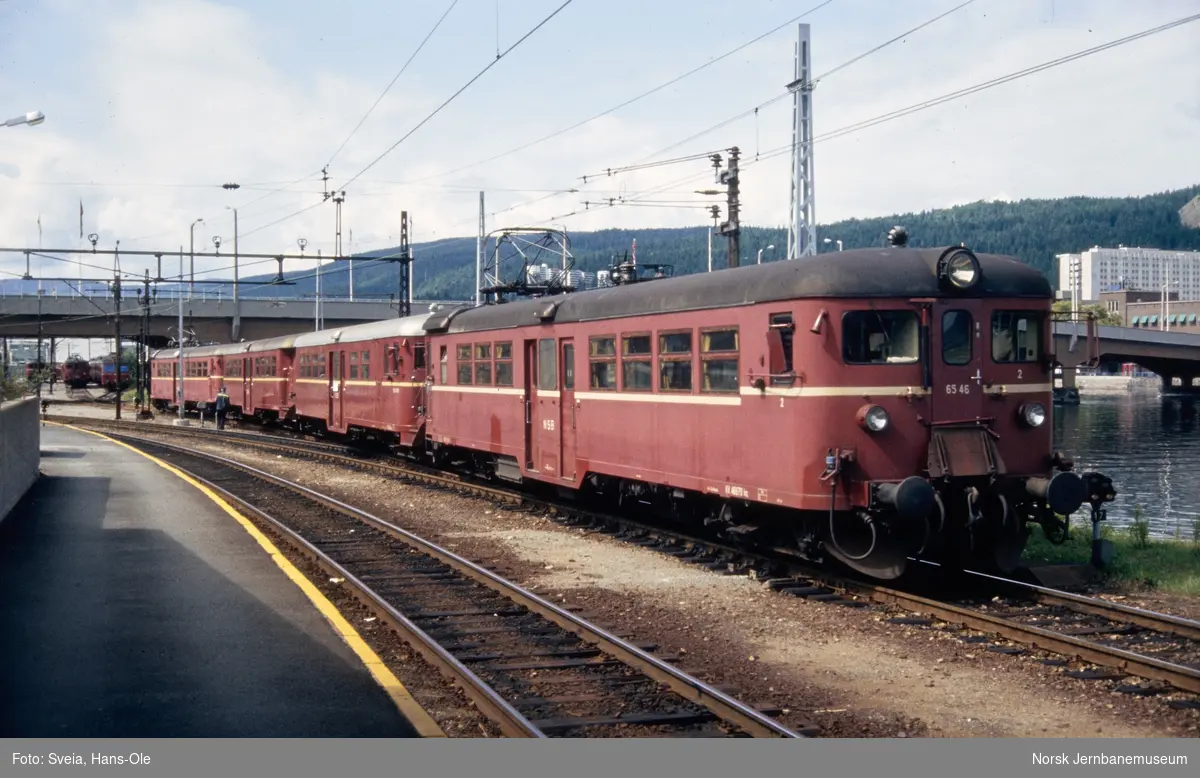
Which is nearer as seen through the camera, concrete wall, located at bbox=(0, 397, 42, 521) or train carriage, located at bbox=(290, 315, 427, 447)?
concrete wall, located at bbox=(0, 397, 42, 521)

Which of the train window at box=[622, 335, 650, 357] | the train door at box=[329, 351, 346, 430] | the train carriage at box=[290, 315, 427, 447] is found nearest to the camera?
the train window at box=[622, 335, 650, 357]

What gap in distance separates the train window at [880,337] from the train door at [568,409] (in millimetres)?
5798

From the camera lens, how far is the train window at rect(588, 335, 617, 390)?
48.8ft

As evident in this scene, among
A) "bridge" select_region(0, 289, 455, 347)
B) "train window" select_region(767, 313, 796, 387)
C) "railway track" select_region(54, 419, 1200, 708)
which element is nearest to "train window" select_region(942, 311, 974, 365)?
"train window" select_region(767, 313, 796, 387)

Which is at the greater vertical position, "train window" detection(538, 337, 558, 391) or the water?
"train window" detection(538, 337, 558, 391)

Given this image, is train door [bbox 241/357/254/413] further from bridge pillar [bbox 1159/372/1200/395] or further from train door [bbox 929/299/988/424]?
bridge pillar [bbox 1159/372/1200/395]

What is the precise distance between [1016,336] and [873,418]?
1.89 m

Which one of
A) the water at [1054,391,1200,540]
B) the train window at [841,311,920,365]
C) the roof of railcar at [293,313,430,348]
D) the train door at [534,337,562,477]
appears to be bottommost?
the water at [1054,391,1200,540]

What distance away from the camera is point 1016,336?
11.5 m

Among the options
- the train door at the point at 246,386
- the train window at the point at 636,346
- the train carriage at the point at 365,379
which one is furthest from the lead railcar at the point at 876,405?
the train door at the point at 246,386

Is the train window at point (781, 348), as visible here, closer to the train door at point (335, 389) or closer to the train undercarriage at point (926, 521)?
the train undercarriage at point (926, 521)

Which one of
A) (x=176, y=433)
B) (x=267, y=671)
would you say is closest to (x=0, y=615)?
(x=267, y=671)

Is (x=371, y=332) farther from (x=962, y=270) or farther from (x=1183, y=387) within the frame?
(x=1183, y=387)

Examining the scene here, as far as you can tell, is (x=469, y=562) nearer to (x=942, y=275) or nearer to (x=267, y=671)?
(x=267, y=671)
